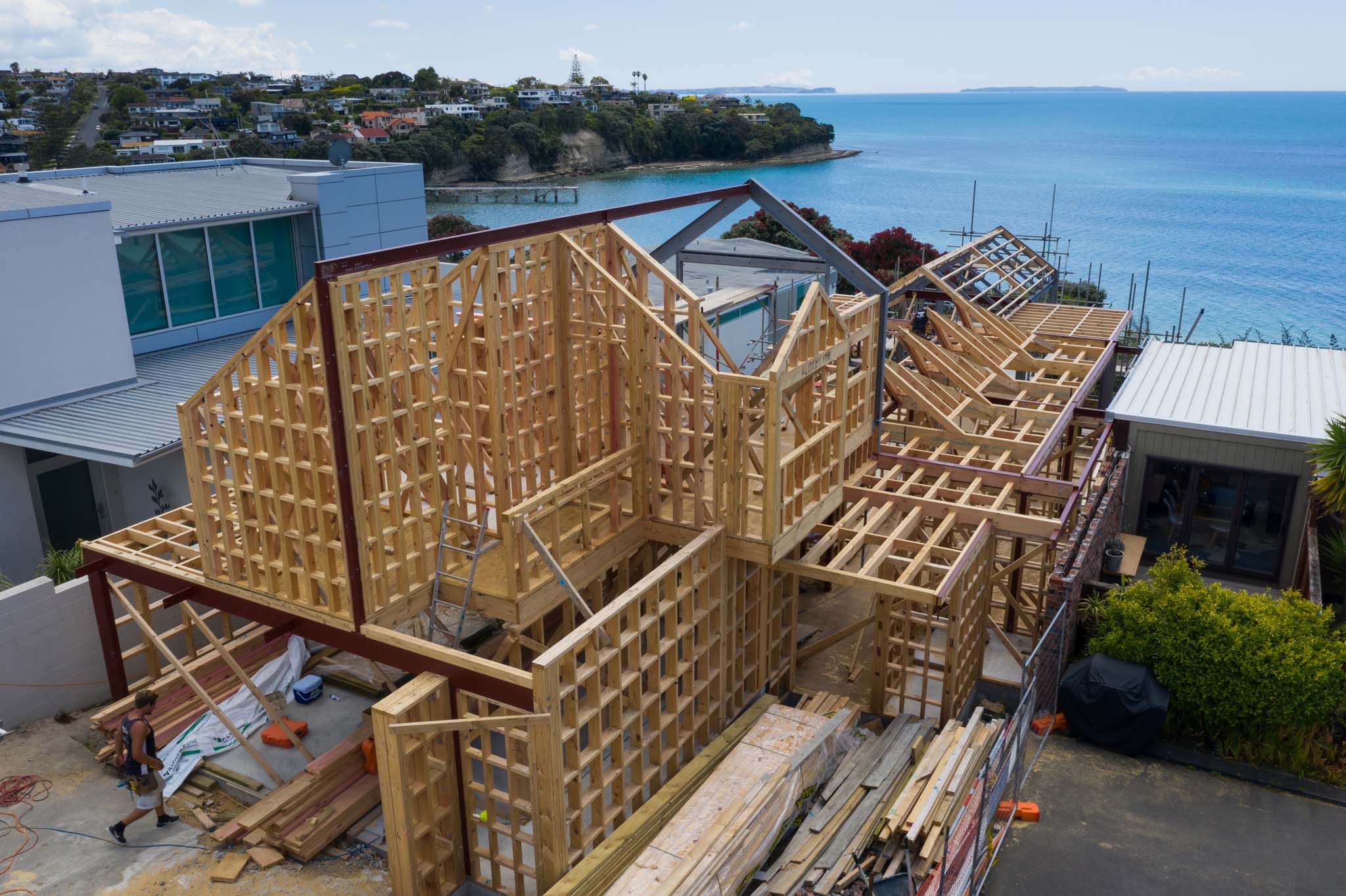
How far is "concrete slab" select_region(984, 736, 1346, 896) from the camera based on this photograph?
972cm

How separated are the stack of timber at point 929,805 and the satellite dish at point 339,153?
2128cm

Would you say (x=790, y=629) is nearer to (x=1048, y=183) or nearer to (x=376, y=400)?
(x=376, y=400)

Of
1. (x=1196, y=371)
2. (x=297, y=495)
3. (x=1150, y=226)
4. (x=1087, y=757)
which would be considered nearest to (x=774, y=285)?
(x=1196, y=371)

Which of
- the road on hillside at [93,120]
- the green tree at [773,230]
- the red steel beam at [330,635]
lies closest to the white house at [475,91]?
the road on hillside at [93,120]

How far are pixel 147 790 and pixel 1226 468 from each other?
51.9 feet

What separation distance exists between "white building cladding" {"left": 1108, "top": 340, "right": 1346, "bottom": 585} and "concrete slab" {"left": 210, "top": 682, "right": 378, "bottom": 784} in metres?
12.3

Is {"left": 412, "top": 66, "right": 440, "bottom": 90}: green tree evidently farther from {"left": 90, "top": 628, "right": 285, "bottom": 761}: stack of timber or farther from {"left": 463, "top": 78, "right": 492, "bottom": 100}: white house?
{"left": 90, "top": 628, "right": 285, "bottom": 761}: stack of timber

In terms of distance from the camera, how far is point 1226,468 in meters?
16.2

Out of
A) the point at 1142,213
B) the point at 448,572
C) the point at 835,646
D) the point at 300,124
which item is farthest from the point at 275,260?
the point at 1142,213

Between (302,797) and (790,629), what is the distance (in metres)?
6.05

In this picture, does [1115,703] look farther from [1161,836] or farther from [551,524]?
[551,524]

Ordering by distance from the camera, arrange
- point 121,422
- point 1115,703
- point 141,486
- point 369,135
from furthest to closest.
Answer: point 369,135 < point 141,486 < point 121,422 < point 1115,703

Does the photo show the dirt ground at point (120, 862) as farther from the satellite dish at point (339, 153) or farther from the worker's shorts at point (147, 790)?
the satellite dish at point (339, 153)

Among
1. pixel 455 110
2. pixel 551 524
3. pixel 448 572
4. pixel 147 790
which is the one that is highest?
pixel 455 110
